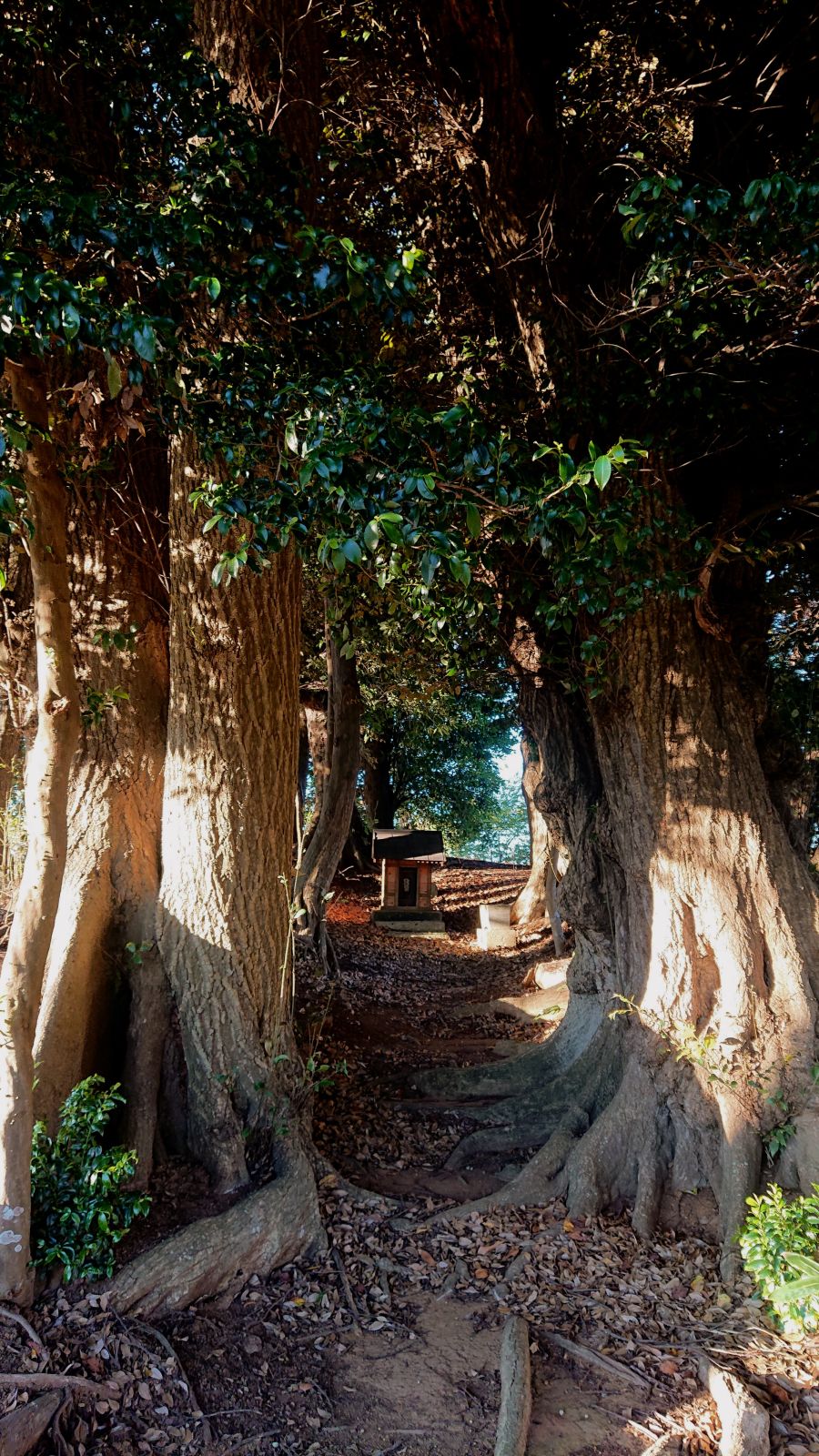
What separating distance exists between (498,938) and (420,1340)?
10254mm

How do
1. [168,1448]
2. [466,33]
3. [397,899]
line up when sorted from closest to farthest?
[168,1448] → [466,33] → [397,899]

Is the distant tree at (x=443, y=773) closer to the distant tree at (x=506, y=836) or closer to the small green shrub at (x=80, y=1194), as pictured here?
the distant tree at (x=506, y=836)

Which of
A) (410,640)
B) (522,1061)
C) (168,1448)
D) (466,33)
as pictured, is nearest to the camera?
(168,1448)

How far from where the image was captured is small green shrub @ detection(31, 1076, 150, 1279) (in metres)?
3.36

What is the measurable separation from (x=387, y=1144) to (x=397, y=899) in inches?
375

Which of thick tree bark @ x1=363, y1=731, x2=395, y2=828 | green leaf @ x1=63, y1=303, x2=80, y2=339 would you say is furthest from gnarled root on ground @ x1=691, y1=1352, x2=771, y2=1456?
thick tree bark @ x1=363, y1=731, x2=395, y2=828

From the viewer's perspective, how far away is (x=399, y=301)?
3.13 meters

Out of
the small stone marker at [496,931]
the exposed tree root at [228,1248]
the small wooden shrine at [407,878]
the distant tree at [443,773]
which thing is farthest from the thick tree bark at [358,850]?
the exposed tree root at [228,1248]

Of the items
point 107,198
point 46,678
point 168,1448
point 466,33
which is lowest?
point 168,1448

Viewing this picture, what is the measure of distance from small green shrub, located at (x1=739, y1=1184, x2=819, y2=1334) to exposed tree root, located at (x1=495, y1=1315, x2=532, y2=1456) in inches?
40.3

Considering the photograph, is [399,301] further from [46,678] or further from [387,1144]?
[387,1144]

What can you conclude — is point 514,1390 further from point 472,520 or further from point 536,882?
point 536,882

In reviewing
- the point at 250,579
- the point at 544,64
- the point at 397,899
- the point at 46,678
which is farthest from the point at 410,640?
the point at 397,899

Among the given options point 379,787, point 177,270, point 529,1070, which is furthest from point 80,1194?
point 379,787
